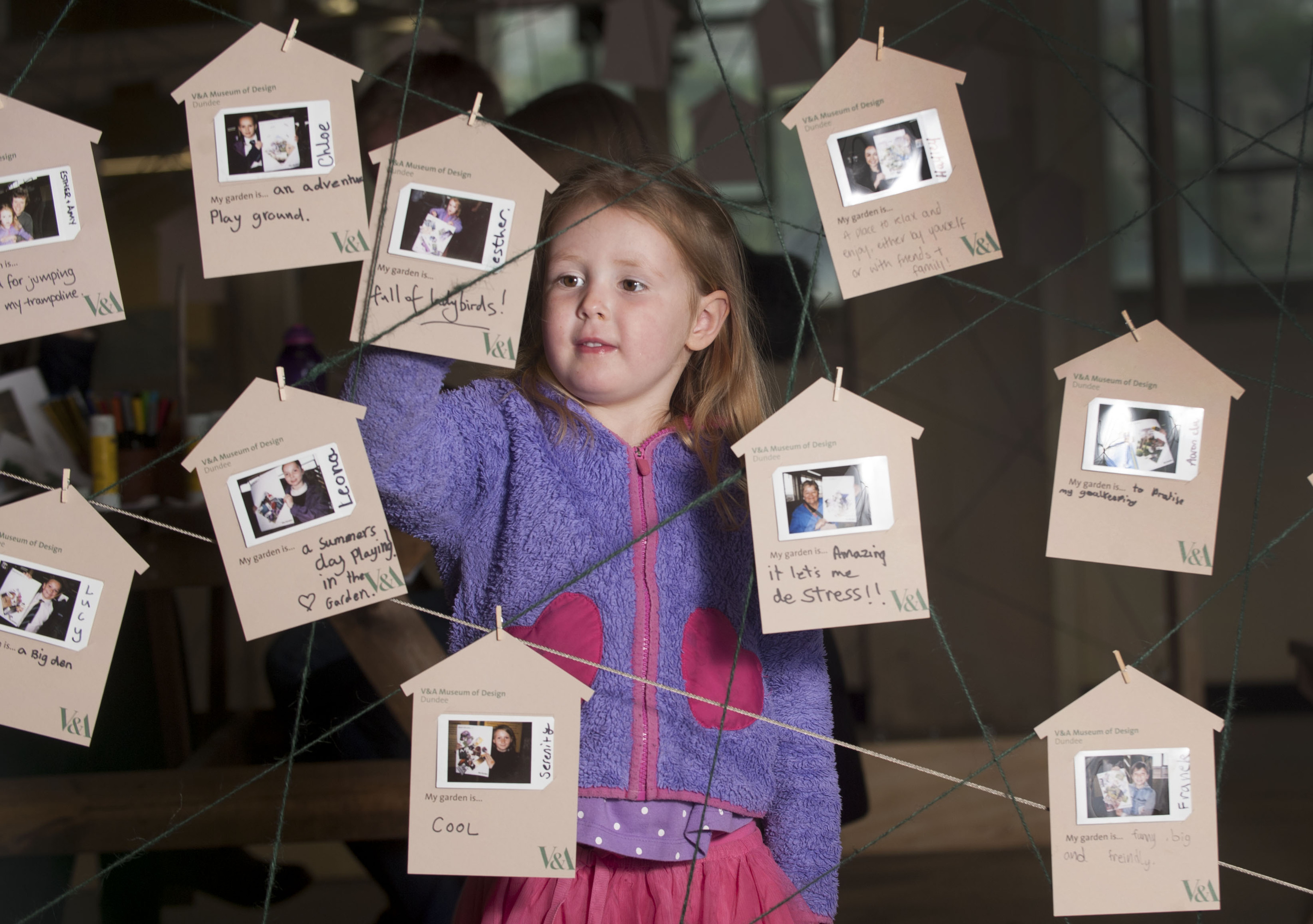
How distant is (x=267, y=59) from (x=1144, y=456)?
556 mm

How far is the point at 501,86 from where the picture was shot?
6.47ft

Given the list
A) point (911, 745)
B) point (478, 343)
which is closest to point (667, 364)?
point (478, 343)

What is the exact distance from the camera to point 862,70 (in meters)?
0.62

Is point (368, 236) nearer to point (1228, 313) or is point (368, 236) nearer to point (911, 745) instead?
point (911, 745)

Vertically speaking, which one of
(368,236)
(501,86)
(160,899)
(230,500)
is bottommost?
(160,899)

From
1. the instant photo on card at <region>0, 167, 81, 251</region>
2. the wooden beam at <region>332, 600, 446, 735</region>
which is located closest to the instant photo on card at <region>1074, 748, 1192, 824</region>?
the instant photo on card at <region>0, 167, 81, 251</region>

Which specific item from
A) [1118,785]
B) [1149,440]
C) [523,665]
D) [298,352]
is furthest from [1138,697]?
[298,352]

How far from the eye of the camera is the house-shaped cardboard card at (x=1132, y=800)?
65 cm

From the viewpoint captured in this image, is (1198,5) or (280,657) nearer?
(280,657)

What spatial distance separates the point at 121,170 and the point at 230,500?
1.73 metres

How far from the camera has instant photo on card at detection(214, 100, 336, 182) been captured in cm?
59

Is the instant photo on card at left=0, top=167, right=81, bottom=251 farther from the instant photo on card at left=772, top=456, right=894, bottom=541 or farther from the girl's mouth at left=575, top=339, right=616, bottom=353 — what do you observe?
the instant photo on card at left=772, top=456, right=894, bottom=541

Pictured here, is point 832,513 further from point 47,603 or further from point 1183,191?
point 47,603

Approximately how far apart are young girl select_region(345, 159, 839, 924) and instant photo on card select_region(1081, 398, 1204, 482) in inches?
9.5
